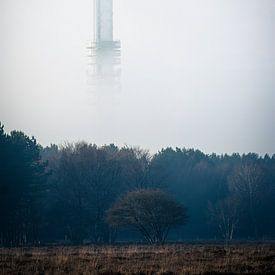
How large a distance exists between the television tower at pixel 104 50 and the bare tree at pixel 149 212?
118 metres

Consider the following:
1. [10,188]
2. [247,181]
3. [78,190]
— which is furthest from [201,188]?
[10,188]

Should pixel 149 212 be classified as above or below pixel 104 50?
below

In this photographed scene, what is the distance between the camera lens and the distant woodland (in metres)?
63.3

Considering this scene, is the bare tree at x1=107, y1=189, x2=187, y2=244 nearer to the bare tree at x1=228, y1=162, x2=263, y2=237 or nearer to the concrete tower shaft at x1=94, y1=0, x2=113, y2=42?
A: the bare tree at x1=228, y1=162, x2=263, y2=237

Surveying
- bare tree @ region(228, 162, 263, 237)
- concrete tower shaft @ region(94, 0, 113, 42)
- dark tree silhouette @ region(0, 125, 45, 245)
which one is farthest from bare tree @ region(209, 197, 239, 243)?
concrete tower shaft @ region(94, 0, 113, 42)

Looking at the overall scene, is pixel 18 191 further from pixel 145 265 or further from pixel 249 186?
pixel 145 265

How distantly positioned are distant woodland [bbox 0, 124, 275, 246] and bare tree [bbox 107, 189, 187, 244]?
838mm

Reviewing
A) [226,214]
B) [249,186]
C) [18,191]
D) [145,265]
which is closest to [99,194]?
[18,191]

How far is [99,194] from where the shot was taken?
240 feet

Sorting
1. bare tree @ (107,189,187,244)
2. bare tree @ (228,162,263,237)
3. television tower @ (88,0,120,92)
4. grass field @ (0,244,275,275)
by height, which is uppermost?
television tower @ (88,0,120,92)

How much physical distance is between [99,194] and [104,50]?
332 feet

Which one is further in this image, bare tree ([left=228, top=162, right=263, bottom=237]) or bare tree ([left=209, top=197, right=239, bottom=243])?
bare tree ([left=228, top=162, right=263, bottom=237])

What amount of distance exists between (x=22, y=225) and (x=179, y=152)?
1940 inches

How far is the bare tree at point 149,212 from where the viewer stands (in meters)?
50.8
